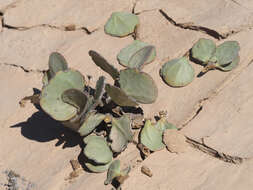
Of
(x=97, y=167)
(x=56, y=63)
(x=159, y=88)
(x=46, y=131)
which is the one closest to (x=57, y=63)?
(x=56, y=63)

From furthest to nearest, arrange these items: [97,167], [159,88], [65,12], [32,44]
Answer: [65,12], [32,44], [159,88], [97,167]

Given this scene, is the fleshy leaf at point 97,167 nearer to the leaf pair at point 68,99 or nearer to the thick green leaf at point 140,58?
the leaf pair at point 68,99

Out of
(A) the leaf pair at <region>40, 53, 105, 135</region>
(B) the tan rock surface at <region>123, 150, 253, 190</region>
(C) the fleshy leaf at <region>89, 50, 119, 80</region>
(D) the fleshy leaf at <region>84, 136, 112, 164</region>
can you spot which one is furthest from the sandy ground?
(C) the fleshy leaf at <region>89, 50, 119, 80</region>

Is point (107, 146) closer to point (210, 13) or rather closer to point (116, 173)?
point (116, 173)

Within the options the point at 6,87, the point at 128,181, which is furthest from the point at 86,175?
the point at 6,87

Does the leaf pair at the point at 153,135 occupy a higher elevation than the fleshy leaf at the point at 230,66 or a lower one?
lower

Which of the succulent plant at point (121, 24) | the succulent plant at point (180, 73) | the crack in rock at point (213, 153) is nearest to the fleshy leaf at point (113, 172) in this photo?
the crack in rock at point (213, 153)

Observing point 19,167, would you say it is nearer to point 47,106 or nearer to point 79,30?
point 47,106
